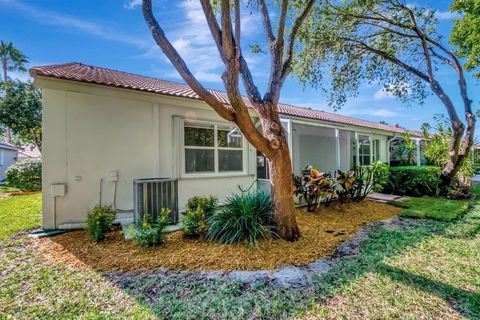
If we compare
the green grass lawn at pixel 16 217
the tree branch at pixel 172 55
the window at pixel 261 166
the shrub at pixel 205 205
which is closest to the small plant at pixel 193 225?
the shrub at pixel 205 205

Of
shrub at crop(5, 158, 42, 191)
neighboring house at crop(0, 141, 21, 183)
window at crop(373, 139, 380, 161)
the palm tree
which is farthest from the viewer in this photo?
the palm tree

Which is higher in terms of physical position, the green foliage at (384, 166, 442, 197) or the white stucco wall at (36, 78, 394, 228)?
the white stucco wall at (36, 78, 394, 228)

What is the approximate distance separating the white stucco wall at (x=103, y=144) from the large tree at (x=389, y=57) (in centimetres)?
581

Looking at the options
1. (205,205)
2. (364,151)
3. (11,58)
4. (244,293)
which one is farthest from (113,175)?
(11,58)

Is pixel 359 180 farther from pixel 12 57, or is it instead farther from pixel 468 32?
pixel 12 57

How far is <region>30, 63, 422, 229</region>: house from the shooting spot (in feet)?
17.8

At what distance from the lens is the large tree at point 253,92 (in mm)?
3986

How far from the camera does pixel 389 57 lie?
35.0ft

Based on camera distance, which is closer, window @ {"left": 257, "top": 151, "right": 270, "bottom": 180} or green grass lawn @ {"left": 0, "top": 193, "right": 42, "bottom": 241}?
green grass lawn @ {"left": 0, "top": 193, "right": 42, "bottom": 241}

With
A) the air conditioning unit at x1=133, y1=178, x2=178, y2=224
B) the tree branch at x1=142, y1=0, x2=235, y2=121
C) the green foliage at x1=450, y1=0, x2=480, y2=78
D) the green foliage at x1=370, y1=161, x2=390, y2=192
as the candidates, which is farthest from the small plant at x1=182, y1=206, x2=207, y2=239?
the green foliage at x1=450, y1=0, x2=480, y2=78

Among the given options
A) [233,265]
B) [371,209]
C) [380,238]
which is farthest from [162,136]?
[371,209]

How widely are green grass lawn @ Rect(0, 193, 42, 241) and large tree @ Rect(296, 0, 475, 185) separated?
33.6 ft

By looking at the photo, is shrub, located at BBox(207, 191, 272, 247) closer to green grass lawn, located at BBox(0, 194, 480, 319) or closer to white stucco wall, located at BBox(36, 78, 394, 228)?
green grass lawn, located at BBox(0, 194, 480, 319)

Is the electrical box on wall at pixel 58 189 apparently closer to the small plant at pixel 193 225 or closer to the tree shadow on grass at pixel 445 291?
the small plant at pixel 193 225
